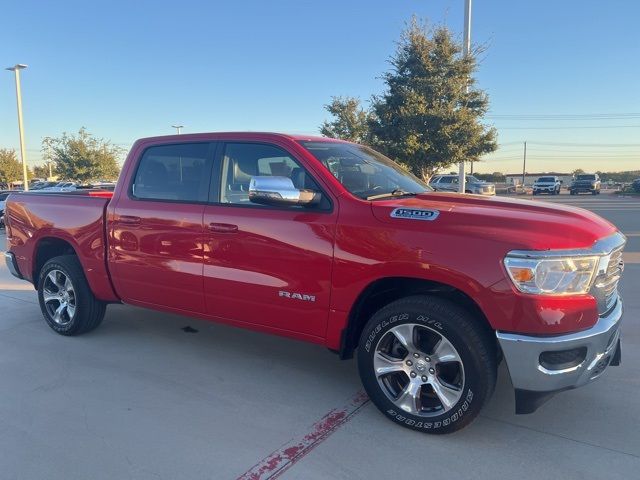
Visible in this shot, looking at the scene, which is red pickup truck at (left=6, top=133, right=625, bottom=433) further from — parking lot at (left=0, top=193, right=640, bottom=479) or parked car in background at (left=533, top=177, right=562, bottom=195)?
parked car in background at (left=533, top=177, right=562, bottom=195)

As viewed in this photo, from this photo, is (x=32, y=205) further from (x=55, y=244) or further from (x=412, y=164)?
(x=412, y=164)

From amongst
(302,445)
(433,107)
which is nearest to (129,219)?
(302,445)

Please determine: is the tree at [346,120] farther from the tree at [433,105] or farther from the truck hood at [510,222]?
the truck hood at [510,222]

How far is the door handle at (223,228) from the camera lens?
375cm

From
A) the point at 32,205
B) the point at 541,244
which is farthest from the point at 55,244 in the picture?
the point at 541,244

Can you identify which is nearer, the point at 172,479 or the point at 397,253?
the point at 172,479

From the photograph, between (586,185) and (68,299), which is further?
(586,185)

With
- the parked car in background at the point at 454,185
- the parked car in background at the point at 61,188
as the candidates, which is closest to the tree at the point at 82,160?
the parked car in background at the point at 61,188

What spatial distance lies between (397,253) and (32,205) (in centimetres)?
403

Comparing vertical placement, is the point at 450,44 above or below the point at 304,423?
above

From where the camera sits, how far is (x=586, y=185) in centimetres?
3966

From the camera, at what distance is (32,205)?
5195mm

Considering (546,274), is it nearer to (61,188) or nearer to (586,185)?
(61,188)

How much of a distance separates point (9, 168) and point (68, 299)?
53320 mm
